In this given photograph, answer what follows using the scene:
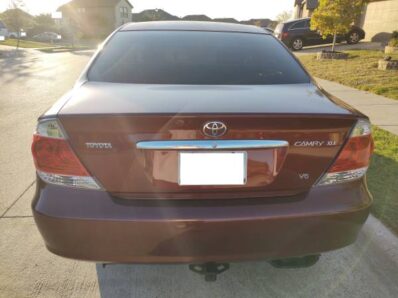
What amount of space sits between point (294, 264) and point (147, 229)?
3.09 feet

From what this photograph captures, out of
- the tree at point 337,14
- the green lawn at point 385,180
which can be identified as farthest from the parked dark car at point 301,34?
the green lawn at point 385,180

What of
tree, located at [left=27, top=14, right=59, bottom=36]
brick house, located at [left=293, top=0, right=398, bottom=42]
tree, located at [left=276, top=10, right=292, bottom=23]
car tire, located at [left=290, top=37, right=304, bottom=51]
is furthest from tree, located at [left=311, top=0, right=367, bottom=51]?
tree, located at [left=27, top=14, right=59, bottom=36]

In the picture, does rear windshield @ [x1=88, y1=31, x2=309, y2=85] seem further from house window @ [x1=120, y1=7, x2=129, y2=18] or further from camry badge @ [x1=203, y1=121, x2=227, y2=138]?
house window @ [x1=120, y1=7, x2=129, y2=18]

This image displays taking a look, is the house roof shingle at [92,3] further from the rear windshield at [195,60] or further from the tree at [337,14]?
the rear windshield at [195,60]

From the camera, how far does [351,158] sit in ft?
6.11

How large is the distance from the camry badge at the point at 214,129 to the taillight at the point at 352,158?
597mm

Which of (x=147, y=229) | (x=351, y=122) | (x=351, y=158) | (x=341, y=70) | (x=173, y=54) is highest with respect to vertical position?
(x=173, y=54)

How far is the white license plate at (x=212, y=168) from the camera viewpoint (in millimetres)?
1682

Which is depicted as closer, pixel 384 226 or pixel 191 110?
pixel 191 110

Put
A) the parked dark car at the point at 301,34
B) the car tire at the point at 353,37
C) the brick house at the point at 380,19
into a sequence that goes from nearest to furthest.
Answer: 1. the brick house at the point at 380,19
2. the parked dark car at the point at 301,34
3. the car tire at the point at 353,37

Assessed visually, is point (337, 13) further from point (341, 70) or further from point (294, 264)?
point (294, 264)

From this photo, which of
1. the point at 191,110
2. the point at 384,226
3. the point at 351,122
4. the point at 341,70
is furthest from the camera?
the point at 341,70

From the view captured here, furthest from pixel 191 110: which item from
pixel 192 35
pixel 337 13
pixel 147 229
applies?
pixel 337 13

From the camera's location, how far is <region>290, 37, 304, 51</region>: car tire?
2122cm
